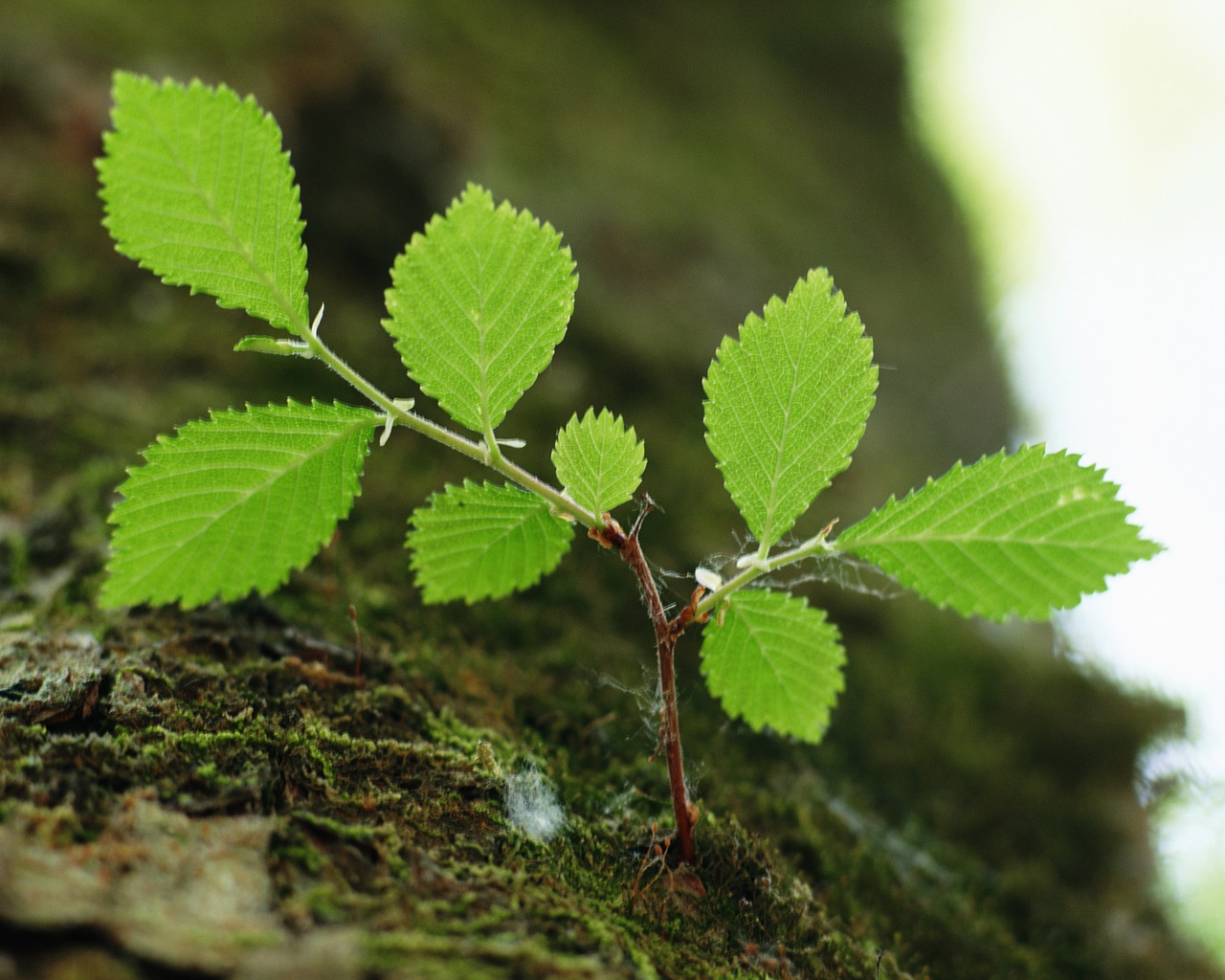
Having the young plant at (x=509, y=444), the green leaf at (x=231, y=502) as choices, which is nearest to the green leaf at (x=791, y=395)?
the young plant at (x=509, y=444)

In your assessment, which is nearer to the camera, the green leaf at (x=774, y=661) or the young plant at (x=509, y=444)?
the young plant at (x=509, y=444)

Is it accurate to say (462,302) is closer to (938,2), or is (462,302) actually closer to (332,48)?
(332,48)

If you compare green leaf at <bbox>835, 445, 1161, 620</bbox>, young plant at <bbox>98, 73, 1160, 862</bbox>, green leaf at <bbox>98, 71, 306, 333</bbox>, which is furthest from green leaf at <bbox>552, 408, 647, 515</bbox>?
green leaf at <bbox>98, 71, 306, 333</bbox>

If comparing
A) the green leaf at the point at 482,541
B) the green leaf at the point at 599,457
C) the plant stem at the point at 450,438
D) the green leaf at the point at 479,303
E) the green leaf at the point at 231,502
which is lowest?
the green leaf at the point at 231,502

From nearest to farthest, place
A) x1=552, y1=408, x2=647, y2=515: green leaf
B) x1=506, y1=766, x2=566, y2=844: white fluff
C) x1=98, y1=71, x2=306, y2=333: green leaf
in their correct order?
x1=98, y1=71, x2=306, y2=333: green leaf
x1=552, y1=408, x2=647, y2=515: green leaf
x1=506, y1=766, x2=566, y2=844: white fluff

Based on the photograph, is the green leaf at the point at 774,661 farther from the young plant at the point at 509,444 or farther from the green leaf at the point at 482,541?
the green leaf at the point at 482,541

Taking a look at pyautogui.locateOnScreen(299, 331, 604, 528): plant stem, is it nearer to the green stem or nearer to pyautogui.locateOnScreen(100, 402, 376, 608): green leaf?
pyautogui.locateOnScreen(100, 402, 376, 608): green leaf
